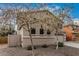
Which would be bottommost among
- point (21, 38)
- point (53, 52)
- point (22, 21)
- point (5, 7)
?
point (53, 52)

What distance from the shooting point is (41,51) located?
12.6 feet

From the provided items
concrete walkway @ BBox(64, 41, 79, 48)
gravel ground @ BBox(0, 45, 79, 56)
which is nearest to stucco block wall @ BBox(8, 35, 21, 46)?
gravel ground @ BBox(0, 45, 79, 56)

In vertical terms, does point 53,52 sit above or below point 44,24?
below

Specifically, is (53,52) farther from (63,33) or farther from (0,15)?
(0,15)

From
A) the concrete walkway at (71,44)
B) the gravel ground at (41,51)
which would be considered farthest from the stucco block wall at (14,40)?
the concrete walkway at (71,44)

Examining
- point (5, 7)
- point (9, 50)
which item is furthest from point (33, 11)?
point (9, 50)

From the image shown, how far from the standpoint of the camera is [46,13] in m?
3.83

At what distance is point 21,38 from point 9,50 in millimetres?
274

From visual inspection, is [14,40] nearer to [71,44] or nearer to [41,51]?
[41,51]

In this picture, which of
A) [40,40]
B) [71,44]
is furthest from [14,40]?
[71,44]

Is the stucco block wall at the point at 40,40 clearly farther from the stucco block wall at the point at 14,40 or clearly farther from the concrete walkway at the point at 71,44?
the concrete walkway at the point at 71,44

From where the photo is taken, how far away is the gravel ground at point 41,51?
3.81 metres

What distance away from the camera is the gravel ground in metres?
3.81

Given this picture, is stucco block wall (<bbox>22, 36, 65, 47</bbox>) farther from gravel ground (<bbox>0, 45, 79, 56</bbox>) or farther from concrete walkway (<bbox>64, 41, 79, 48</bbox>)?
concrete walkway (<bbox>64, 41, 79, 48</bbox>)
